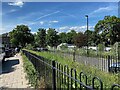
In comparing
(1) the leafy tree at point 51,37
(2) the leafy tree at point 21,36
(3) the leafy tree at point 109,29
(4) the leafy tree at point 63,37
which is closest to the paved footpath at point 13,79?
(2) the leafy tree at point 21,36

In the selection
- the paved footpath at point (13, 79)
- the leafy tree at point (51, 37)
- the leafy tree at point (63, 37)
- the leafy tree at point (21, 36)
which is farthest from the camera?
the leafy tree at point (63, 37)

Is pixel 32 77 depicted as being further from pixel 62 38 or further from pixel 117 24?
pixel 62 38

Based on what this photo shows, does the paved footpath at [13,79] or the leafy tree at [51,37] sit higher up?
the leafy tree at [51,37]

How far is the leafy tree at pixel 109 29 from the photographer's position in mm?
53062

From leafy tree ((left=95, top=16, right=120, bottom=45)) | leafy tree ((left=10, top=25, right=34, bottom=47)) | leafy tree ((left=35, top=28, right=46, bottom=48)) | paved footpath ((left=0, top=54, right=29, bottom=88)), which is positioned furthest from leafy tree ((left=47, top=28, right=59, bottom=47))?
paved footpath ((left=0, top=54, right=29, bottom=88))

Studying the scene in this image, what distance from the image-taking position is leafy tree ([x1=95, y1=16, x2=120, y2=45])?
53062mm

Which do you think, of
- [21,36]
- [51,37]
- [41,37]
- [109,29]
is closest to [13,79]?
[21,36]

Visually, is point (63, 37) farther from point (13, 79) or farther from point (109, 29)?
point (13, 79)

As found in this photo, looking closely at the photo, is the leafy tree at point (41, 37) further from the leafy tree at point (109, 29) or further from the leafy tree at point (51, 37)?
the leafy tree at point (109, 29)

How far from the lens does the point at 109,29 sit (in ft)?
182

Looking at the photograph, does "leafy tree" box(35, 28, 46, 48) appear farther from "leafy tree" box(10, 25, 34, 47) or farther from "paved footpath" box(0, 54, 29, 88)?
"paved footpath" box(0, 54, 29, 88)

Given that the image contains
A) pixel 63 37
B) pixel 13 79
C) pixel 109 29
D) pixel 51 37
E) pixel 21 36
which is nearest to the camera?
pixel 13 79

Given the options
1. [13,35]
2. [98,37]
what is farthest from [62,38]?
[13,35]

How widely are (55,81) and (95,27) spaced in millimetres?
61889
